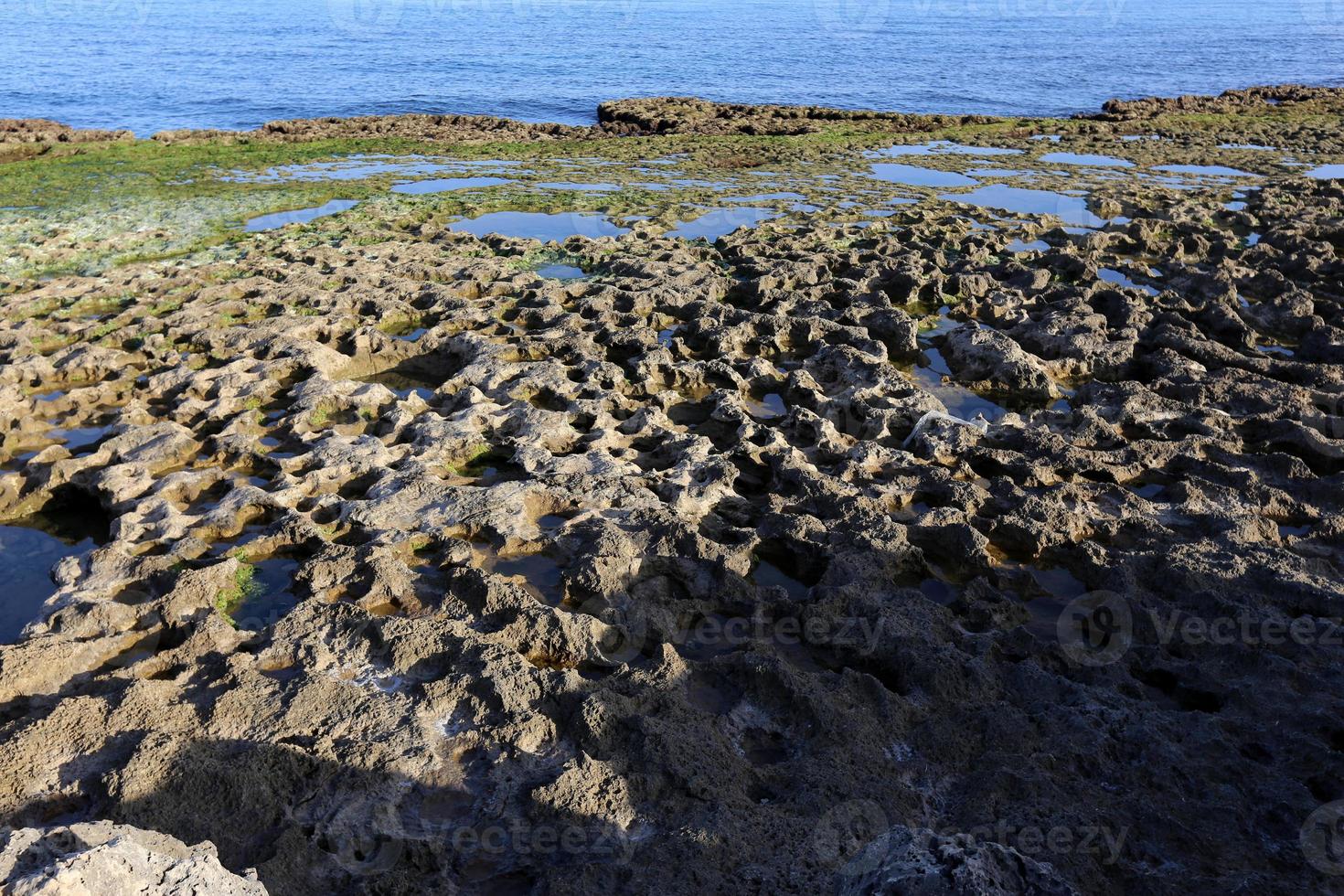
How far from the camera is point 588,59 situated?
39125 millimetres

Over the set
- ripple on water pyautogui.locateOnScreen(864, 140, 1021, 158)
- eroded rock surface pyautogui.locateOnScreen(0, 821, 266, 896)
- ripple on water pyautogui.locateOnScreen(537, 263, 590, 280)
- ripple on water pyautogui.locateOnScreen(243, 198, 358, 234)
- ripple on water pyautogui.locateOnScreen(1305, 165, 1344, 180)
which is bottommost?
ripple on water pyautogui.locateOnScreen(243, 198, 358, 234)

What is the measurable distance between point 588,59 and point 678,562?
3852cm

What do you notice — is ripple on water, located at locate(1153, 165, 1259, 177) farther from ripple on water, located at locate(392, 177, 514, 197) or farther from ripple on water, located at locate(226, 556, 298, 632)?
ripple on water, located at locate(226, 556, 298, 632)

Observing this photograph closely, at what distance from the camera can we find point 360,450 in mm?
6363

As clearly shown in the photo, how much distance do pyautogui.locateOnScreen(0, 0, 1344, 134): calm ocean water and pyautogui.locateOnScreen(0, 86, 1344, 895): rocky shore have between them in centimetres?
1851

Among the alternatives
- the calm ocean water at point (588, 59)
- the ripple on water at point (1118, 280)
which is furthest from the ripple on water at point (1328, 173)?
the calm ocean water at point (588, 59)

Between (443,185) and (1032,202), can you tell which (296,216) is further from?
(1032,202)

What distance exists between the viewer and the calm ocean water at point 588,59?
1099 inches

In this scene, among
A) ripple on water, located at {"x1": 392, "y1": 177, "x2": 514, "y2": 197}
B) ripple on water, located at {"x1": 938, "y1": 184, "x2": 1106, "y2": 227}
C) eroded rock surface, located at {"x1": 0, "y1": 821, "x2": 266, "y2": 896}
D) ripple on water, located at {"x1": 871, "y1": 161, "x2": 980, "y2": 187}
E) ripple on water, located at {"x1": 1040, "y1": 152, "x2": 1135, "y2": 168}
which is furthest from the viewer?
ripple on water, located at {"x1": 1040, "y1": 152, "x2": 1135, "y2": 168}

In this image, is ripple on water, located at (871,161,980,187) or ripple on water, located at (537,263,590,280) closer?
ripple on water, located at (537,263,590,280)

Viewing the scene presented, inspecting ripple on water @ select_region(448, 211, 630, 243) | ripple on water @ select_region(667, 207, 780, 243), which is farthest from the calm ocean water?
ripple on water @ select_region(667, 207, 780, 243)

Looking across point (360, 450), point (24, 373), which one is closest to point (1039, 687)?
point (360, 450)

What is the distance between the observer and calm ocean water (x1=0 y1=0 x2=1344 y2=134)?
27906mm

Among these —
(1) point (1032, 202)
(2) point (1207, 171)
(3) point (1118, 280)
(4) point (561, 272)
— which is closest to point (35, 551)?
(4) point (561, 272)
